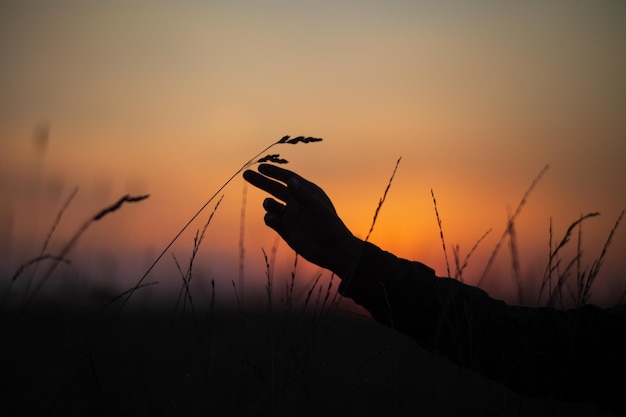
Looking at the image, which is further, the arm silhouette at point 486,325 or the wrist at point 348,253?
the wrist at point 348,253

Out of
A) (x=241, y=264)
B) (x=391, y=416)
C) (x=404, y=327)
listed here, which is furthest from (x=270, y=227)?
(x=391, y=416)

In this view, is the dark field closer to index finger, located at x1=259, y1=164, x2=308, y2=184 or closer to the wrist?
the wrist

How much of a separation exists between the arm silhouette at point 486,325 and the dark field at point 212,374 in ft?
0.31

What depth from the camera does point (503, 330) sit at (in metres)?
2.25

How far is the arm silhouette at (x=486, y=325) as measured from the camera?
2.20 metres

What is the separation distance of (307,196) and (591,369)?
45.5 inches

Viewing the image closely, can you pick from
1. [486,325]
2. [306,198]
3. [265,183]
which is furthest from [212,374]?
[486,325]

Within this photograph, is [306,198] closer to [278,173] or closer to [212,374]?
[278,173]

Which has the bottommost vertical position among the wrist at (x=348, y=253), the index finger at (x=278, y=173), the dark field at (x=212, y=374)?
the dark field at (x=212, y=374)

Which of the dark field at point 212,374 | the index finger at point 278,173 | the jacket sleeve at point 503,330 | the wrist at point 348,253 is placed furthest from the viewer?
the index finger at point 278,173

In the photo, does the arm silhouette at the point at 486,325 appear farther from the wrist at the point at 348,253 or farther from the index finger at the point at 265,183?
the index finger at the point at 265,183

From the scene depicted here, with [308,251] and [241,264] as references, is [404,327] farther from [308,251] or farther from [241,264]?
[241,264]

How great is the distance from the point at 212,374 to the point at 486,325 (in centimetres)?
182

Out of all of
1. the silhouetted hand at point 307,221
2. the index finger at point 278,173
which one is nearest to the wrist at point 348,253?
the silhouetted hand at point 307,221
